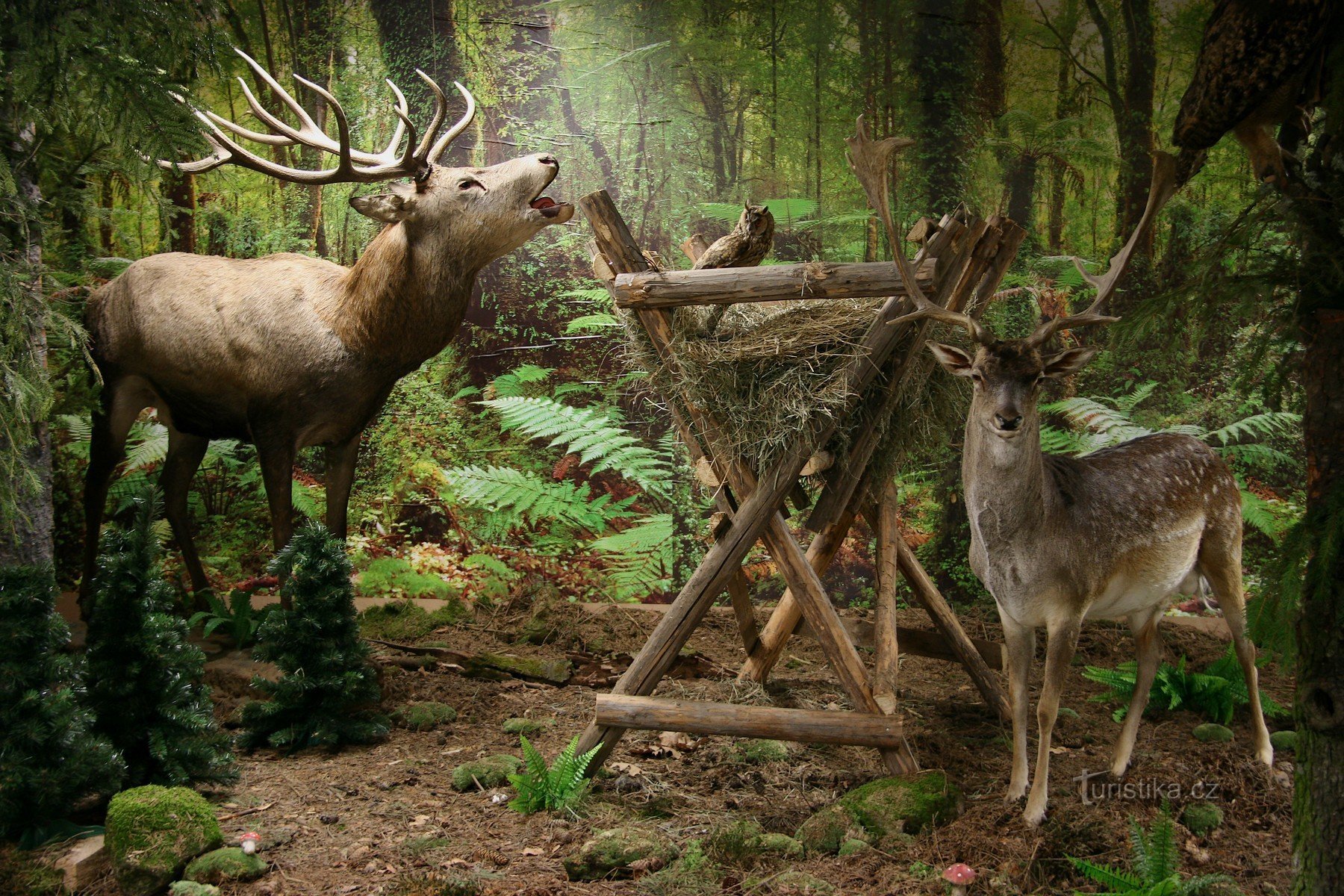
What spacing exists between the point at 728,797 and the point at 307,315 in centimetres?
333

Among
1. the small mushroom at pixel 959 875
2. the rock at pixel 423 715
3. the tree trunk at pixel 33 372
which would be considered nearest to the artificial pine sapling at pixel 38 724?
the tree trunk at pixel 33 372

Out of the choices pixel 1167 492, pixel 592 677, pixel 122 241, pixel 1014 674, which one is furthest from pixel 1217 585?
pixel 122 241

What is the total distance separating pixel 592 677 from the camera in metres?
5.45

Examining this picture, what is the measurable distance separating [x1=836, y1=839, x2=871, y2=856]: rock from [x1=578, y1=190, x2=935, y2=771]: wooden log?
40.0 inches

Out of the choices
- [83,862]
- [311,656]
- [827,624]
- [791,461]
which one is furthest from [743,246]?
[83,862]

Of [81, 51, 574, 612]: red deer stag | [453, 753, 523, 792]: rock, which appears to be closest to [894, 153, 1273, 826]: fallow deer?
[453, 753, 523, 792]: rock

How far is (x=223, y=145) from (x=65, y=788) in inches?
126

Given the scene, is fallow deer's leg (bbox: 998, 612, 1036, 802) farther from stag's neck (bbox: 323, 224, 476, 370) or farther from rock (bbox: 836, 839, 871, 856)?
stag's neck (bbox: 323, 224, 476, 370)

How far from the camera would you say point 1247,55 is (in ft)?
7.58

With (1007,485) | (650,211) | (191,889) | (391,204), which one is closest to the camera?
(191,889)

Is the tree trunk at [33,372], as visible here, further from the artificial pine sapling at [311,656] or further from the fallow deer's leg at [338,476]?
the fallow deer's leg at [338,476]

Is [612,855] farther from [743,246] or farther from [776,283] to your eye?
[743,246]

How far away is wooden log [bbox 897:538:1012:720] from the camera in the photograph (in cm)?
482

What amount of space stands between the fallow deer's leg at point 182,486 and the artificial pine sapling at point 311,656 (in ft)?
4.94
